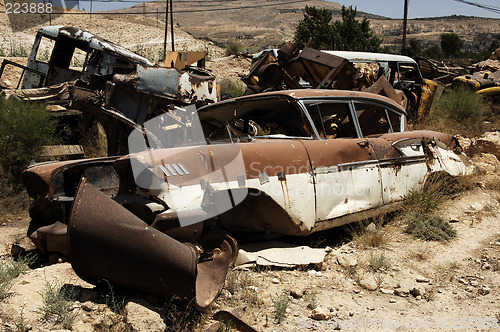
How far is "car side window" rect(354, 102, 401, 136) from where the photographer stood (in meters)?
5.92

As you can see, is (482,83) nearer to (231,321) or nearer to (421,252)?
(421,252)

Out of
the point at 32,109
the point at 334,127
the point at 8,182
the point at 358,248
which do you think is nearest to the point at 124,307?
the point at 358,248

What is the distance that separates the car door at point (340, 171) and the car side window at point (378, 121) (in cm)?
76

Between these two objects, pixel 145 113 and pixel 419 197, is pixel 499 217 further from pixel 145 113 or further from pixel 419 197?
pixel 145 113

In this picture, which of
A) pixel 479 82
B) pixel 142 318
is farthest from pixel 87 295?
pixel 479 82

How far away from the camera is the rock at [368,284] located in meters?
3.87

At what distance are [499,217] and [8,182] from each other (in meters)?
7.10

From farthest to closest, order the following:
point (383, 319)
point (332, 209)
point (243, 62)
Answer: point (243, 62) < point (332, 209) < point (383, 319)

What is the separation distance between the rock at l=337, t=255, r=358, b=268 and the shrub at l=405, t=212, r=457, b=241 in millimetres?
1146

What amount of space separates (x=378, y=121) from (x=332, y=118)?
2.45 feet

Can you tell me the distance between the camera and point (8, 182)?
22.6 ft

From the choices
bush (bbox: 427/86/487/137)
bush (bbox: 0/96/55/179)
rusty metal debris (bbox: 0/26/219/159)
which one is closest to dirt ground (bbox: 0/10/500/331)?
bush (bbox: 0/96/55/179)

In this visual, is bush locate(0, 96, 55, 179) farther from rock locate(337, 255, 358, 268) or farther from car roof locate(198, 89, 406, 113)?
rock locate(337, 255, 358, 268)

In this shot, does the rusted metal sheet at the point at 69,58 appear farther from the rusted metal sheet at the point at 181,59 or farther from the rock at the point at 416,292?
the rock at the point at 416,292
